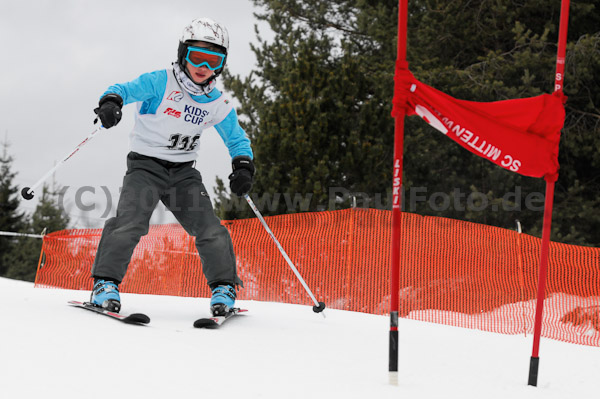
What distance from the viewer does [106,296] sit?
12.8 ft

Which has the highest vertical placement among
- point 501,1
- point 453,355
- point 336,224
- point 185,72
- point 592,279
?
point 501,1

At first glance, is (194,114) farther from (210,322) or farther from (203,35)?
(210,322)

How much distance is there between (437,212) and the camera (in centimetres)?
1223

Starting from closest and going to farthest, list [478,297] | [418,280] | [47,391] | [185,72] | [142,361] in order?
[47,391], [142,361], [185,72], [478,297], [418,280]

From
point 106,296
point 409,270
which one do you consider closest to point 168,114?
point 106,296

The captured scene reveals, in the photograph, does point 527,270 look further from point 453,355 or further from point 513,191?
point 513,191

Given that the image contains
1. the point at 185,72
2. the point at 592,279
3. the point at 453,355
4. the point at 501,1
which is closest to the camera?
the point at 453,355

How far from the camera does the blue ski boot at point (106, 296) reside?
12.6ft

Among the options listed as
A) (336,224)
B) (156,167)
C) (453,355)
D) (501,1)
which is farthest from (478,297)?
(501,1)

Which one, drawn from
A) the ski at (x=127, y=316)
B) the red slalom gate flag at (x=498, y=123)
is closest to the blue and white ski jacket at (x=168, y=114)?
the ski at (x=127, y=316)

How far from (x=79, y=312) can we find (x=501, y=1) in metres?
10.6

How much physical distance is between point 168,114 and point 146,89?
0.23 m

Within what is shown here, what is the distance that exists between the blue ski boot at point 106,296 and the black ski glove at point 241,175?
1141 millimetres

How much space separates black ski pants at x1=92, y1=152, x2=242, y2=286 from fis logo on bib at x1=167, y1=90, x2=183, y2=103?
482 millimetres
